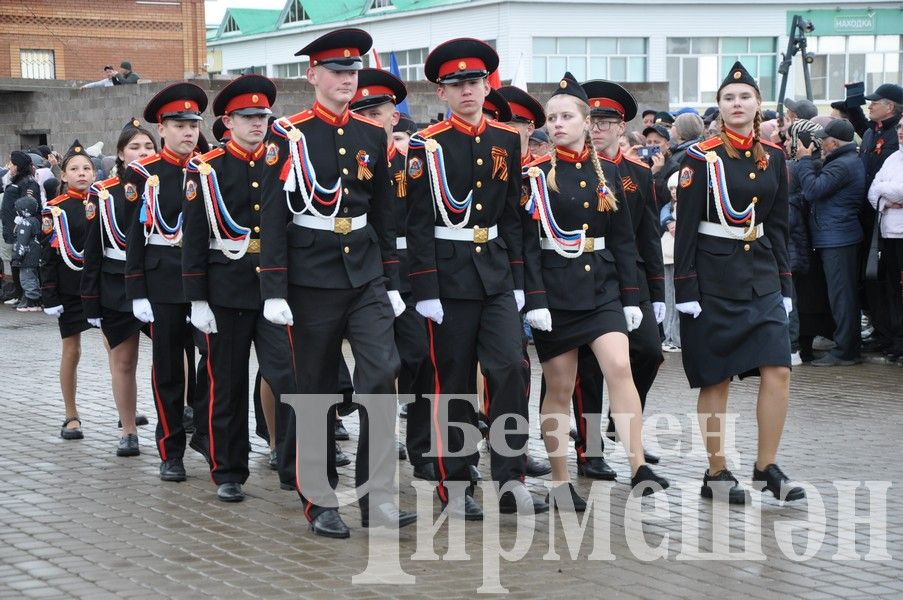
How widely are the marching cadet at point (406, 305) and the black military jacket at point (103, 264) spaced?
5.47ft

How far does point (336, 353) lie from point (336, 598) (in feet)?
5.13

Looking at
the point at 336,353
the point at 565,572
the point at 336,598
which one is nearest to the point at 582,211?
the point at 336,353

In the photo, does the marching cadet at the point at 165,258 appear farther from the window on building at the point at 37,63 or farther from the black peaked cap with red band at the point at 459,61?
the window on building at the point at 37,63

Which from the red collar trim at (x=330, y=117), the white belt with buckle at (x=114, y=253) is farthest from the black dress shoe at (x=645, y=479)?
the white belt with buckle at (x=114, y=253)

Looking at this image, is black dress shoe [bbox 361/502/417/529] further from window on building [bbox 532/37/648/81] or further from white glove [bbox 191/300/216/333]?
window on building [bbox 532/37/648/81]

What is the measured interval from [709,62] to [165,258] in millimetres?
45936

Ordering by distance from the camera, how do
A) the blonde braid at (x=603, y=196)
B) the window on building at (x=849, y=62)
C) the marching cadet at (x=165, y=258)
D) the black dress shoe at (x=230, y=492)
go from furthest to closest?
the window on building at (x=849, y=62)
the marching cadet at (x=165, y=258)
the black dress shoe at (x=230, y=492)
the blonde braid at (x=603, y=196)

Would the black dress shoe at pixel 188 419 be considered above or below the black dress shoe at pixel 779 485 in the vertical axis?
below

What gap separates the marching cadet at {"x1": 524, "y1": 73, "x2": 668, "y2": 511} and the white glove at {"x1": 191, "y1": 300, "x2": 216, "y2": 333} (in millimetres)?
1676

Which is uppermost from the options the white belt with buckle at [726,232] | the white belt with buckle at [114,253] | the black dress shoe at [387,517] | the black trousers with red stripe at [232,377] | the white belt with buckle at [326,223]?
the white belt with buckle at [326,223]

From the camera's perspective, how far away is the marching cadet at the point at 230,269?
7523mm

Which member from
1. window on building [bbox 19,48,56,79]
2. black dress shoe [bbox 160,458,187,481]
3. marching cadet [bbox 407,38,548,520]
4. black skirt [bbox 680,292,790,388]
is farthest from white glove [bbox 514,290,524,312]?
window on building [bbox 19,48,56,79]

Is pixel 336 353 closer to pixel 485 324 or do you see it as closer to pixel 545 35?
pixel 485 324

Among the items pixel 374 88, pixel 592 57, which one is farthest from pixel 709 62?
pixel 374 88
